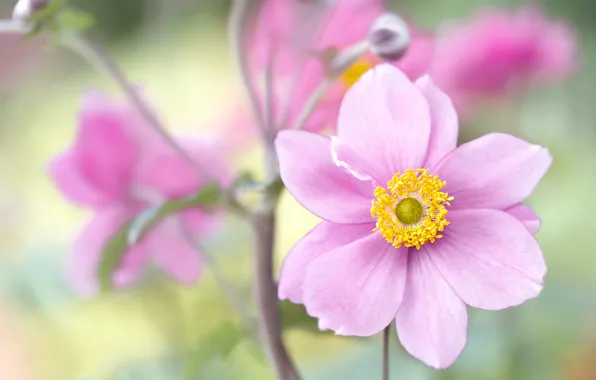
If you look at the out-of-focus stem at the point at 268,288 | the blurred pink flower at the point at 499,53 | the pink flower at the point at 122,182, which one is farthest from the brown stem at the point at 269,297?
the blurred pink flower at the point at 499,53

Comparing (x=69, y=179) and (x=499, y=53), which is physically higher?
(x=69, y=179)

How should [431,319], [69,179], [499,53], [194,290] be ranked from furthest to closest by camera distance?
[194,290]
[499,53]
[69,179]
[431,319]

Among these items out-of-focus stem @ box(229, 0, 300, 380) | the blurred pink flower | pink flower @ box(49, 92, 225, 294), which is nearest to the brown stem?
out-of-focus stem @ box(229, 0, 300, 380)

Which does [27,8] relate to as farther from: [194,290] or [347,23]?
[194,290]

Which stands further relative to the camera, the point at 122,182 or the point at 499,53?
the point at 499,53

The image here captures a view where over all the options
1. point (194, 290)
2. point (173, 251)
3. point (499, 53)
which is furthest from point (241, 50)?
point (194, 290)

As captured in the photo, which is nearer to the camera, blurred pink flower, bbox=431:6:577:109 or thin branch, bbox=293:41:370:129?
thin branch, bbox=293:41:370:129

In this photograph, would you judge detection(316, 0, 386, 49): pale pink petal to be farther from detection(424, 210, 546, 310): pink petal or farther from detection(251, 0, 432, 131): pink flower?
A: detection(424, 210, 546, 310): pink petal
